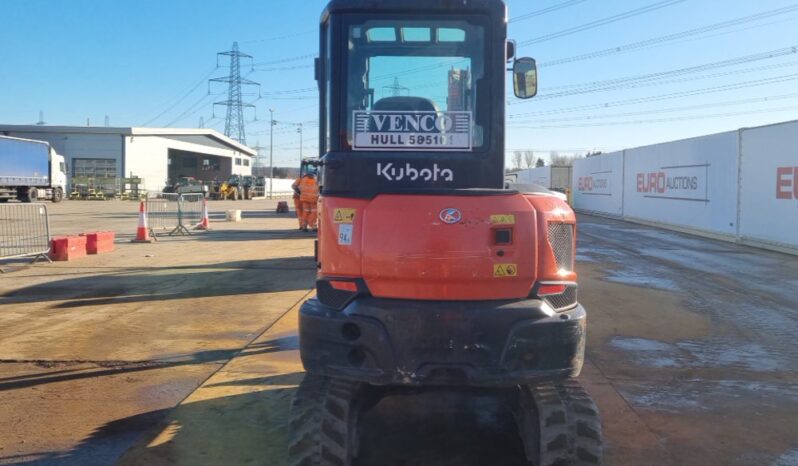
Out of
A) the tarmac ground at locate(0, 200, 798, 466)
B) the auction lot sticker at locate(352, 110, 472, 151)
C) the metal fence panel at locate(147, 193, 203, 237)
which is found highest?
the auction lot sticker at locate(352, 110, 472, 151)

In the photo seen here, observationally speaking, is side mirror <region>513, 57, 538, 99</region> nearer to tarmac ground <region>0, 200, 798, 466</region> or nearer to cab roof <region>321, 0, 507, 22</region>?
cab roof <region>321, 0, 507, 22</region>

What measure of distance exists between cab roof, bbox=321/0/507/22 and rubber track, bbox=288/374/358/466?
90.6 inches

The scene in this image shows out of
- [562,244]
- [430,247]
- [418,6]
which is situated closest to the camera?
[430,247]

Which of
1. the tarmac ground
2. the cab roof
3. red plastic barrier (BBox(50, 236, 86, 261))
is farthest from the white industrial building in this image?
the cab roof

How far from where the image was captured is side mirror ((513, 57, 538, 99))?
168 inches

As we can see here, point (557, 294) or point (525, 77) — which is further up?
point (525, 77)

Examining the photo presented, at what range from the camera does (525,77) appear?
14.2ft

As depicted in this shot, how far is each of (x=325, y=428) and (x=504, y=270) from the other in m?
1.36

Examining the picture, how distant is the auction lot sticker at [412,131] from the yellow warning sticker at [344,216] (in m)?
0.49

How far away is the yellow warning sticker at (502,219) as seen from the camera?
3.59 m

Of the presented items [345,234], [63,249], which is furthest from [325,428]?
[63,249]

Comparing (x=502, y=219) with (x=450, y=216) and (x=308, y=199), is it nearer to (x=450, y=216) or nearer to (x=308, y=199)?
(x=450, y=216)

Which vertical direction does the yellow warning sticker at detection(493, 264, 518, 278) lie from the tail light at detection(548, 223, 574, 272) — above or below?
below

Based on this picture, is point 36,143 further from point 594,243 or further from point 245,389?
point 245,389
